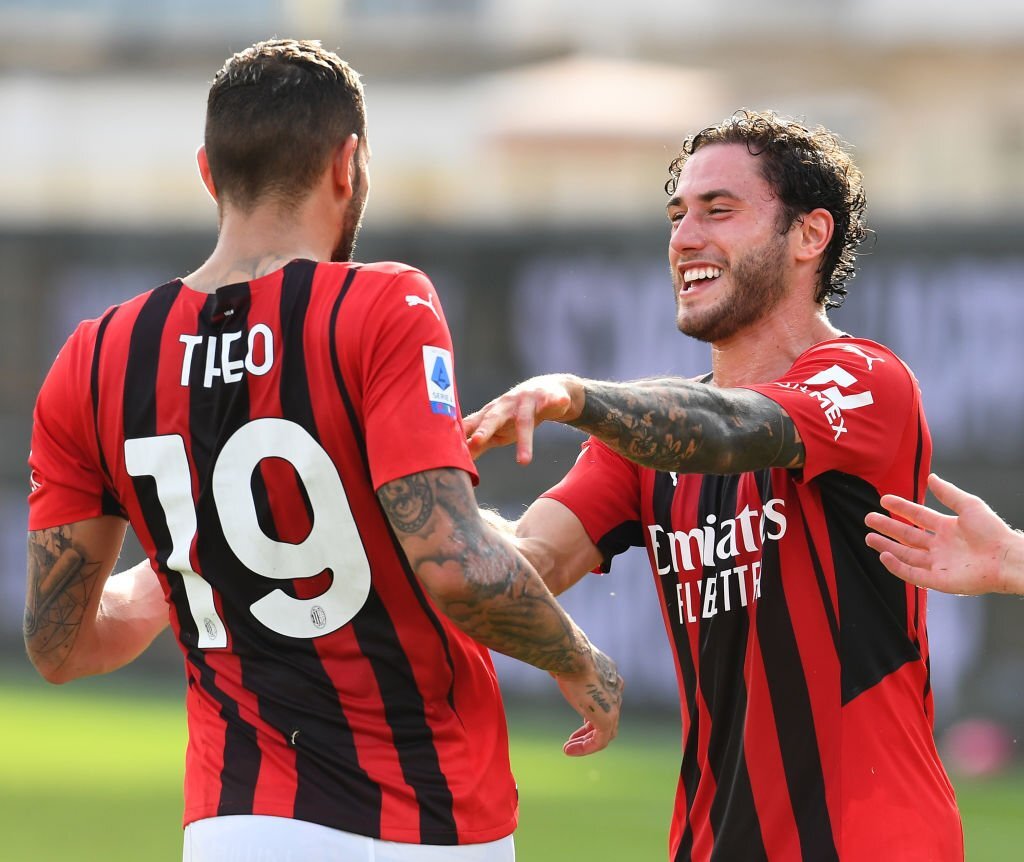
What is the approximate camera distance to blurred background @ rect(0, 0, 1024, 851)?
1278 cm

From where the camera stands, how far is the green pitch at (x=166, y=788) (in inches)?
354

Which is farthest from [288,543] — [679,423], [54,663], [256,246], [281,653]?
[679,423]

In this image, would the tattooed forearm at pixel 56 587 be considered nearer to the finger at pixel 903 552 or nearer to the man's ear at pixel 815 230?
the finger at pixel 903 552

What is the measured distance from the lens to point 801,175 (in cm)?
429

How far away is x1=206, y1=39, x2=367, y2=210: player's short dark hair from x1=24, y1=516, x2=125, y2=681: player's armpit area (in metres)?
0.74

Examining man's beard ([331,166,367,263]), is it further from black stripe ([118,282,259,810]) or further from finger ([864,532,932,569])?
finger ([864,532,932,569])

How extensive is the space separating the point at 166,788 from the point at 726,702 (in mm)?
7645

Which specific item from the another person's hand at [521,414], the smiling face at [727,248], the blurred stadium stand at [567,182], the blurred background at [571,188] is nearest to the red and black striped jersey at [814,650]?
the smiling face at [727,248]

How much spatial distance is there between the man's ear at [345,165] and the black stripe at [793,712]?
4.17 ft

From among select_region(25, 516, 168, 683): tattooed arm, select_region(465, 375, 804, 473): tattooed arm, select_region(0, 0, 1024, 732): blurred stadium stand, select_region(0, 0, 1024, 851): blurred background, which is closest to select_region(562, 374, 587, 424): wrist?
select_region(465, 375, 804, 473): tattooed arm

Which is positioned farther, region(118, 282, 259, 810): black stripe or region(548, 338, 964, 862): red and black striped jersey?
region(548, 338, 964, 862): red and black striped jersey

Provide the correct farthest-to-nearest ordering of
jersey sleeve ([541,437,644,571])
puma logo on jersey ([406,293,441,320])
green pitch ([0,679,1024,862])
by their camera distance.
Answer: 1. green pitch ([0,679,1024,862])
2. jersey sleeve ([541,437,644,571])
3. puma logo on jersey ([406,293,441,320])

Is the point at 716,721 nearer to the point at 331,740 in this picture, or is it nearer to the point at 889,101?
the point at 331,740

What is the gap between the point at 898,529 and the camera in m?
3.54
